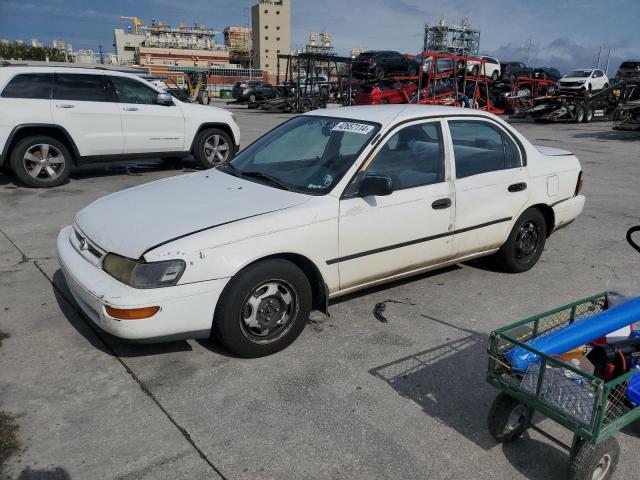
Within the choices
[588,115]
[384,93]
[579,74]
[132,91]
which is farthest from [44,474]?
[579,74]

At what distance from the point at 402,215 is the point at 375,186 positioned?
0.44 m

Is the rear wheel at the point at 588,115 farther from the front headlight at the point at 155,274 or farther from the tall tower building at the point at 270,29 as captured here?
the tall tower building at the point at 270,29

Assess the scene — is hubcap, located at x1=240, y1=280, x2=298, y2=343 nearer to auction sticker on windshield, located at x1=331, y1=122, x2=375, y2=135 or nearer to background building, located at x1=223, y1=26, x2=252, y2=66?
auction sticker on windshield, located at x1=331, y1=122, x2=375, y2=135

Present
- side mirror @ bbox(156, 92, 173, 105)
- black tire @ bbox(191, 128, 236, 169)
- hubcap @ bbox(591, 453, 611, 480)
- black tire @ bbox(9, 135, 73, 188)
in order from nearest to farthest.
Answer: hubcap @ bbox(591, 453, 611, 480) < black tire @ bbox(9, 135, 73, 188) < side mirror @ bbox(156, 92, 173, 105) < black tire @ bbox(191, 128, 236, 169)

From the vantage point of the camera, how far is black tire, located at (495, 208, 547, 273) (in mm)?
4906

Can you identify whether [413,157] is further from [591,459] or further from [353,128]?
[591,459]

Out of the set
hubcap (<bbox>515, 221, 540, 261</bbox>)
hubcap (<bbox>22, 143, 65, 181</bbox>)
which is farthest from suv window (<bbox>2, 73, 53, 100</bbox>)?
hubcap (<bbox>515, 221, 540, 261</bbox>)

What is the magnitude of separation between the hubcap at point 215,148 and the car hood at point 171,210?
560 centimetres

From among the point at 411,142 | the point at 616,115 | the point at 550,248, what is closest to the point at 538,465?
the point at 411,142

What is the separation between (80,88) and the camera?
8.26 m

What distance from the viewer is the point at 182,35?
138 meters

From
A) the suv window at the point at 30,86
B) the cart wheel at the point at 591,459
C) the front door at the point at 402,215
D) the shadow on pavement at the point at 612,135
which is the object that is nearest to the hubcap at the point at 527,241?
the front door at the point at 402,215

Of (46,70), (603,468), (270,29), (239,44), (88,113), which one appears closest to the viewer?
(603,468)

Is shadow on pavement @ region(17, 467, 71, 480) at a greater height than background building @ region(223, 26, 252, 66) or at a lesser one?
lesser
